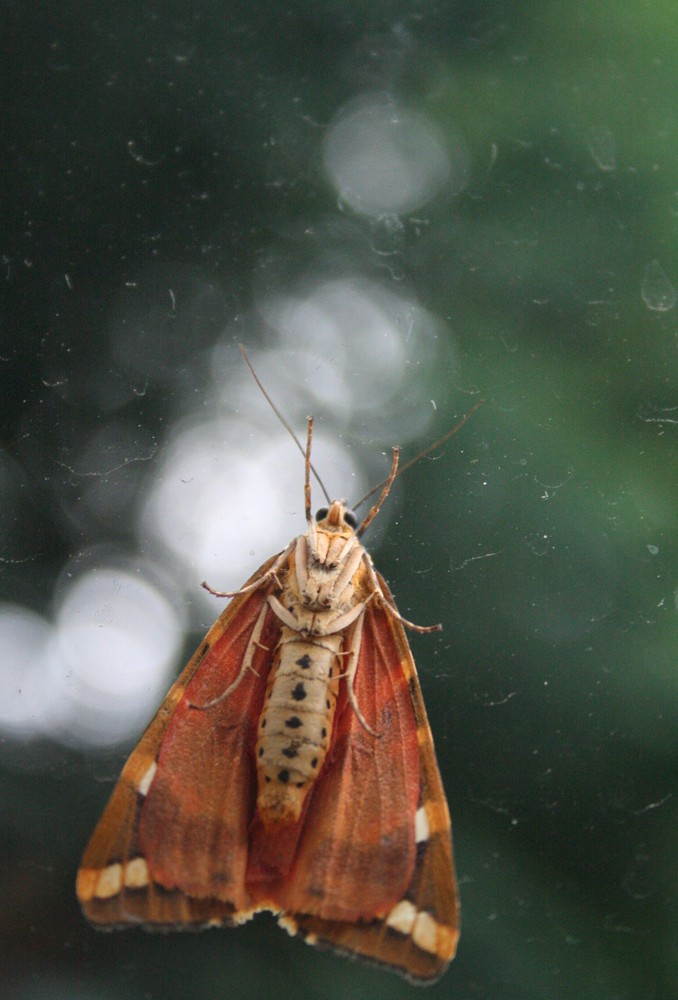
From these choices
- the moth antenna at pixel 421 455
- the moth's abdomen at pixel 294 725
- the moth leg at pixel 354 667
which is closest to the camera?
the moth's abdomen at pixel 294 725

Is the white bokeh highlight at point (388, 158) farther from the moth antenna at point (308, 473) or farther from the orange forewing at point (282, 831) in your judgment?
the orange forewing at point (282, 831)

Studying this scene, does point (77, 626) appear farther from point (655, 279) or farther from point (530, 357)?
point (655, 279)

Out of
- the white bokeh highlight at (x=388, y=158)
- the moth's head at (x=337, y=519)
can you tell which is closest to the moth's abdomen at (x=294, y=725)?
the moth's head at (x=337, y=519)

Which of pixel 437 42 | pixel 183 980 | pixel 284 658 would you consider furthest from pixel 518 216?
pixel 183 980

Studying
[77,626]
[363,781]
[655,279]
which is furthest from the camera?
[77,626]

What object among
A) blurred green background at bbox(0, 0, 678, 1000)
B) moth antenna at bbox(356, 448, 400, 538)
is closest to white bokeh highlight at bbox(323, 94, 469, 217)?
blurred green background at bbox(0, 0, 678, 1000)

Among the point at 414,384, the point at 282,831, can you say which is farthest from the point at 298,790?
the point at 414,384

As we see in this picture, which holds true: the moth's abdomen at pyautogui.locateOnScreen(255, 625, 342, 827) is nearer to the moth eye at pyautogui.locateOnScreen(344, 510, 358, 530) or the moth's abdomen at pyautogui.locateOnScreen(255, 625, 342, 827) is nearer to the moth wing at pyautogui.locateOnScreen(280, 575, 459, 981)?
the moth wing at pyautogui.locateOnScreen(280, 575, 459, 981)
